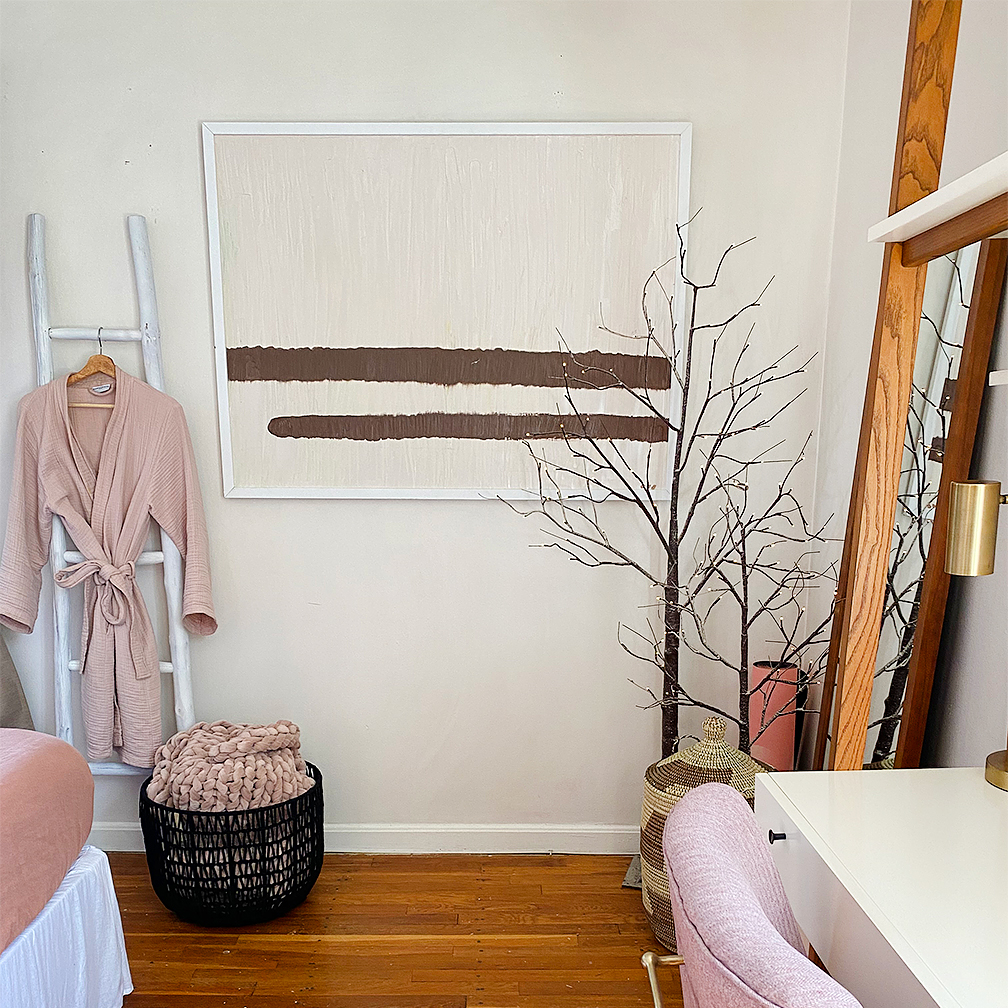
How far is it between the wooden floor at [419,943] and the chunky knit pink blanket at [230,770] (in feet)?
1.07

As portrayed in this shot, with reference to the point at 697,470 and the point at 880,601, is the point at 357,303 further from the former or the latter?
the point at 880,601

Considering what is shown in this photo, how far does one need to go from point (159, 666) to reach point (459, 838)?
0.99m

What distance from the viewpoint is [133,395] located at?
235 centimetres

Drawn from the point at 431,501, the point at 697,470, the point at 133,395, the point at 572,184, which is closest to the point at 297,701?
the point at 431,501

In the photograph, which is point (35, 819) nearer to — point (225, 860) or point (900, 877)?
point (225, 860)

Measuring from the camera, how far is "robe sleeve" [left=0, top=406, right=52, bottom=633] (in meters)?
2.37

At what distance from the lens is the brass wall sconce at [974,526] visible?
1224 millimetres

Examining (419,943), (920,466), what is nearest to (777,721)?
(920,466)

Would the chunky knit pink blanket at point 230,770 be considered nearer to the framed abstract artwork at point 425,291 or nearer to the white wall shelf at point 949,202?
the framed abstract artwork at point 425,291

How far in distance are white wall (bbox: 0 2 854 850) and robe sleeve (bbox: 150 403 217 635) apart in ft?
0.29

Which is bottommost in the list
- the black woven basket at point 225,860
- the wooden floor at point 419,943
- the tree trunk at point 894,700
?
Answer: the wooden floor at point 419,943

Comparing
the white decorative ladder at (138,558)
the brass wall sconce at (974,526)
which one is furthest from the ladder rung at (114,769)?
the brass wall sconce at (974,526)

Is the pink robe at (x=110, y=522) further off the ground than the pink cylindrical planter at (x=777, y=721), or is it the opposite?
the pink robe at (x=110, y=522)

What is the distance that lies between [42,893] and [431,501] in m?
1.30
